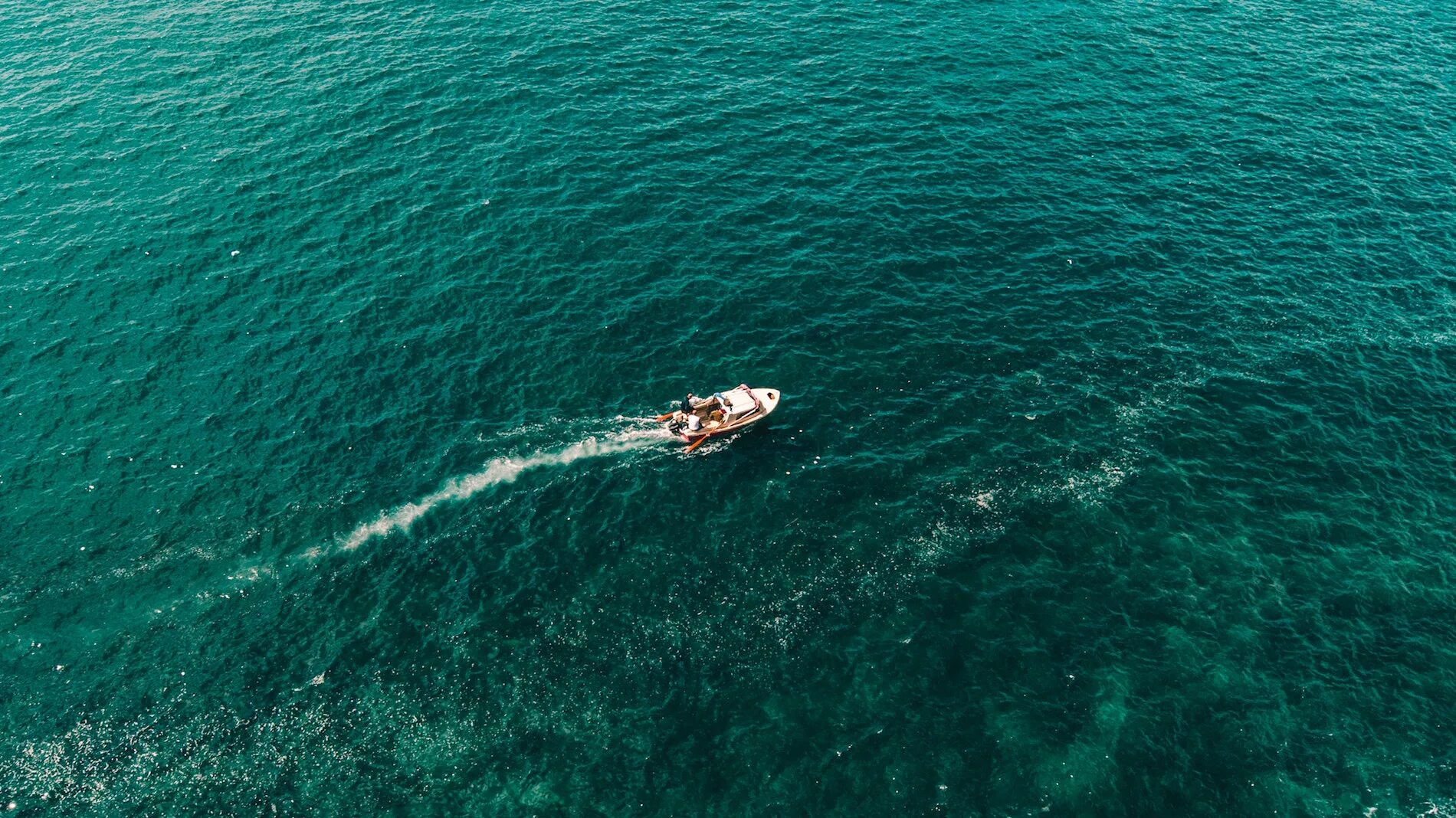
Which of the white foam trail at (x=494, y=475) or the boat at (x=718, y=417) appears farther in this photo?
the boat at (x=718, y=417)

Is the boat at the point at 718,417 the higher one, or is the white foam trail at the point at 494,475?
the boat at the point at 718,417

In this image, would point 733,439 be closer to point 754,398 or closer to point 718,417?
point 718,417

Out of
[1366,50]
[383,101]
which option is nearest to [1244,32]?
[1366,50]

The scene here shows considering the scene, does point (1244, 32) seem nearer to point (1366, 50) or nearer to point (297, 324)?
point (1366, 50)

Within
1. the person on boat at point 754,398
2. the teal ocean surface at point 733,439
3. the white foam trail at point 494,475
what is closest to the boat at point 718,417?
the person on boat at point 754,398

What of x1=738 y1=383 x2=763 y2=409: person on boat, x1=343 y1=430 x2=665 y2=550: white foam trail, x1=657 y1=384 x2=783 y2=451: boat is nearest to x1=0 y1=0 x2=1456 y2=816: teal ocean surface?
x1=343 y1=430 x2=665 y2=550: white foam trail

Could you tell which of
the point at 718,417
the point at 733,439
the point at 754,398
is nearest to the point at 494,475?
the point at 718,417

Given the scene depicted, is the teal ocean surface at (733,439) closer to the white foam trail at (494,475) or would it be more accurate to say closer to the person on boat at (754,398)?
the white foam trail at (494,475)

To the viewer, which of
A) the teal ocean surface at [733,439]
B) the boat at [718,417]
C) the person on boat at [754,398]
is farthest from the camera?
the person on boat at [754,398]
